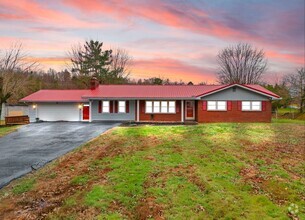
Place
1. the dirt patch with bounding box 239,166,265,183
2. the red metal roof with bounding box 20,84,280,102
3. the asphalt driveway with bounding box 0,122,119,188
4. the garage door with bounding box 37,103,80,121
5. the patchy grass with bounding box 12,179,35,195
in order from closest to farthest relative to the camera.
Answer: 1. the patchy grass with bounding box 12,179,35,195
2. the dirt patch with bounding box 239,166,265,183
3. the asphalt driveway with bounding box 0,122,119,188
4. the red metal roof with bounding box 20,84,280,102
5. the garage door with bounding box 37,103,80,121

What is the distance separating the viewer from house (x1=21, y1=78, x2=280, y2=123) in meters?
27.3

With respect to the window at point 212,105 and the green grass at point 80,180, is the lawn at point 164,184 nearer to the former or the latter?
the green grass at point 80,180

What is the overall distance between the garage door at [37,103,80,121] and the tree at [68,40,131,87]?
20.6 meters

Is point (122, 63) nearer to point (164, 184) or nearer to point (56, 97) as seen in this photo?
point (56, 97)

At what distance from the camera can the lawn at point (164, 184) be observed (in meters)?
7.00

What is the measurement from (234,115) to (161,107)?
289 inches

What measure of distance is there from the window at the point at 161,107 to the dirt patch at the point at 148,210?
69.6ft

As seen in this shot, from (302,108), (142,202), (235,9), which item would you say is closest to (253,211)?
(142,202)

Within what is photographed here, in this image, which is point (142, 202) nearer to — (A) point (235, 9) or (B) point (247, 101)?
(A) point (235, 9)

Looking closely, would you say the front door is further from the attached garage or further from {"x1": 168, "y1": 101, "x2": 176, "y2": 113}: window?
the attached garage

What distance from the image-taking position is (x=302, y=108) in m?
44.4

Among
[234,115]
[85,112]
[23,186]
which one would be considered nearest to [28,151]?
[23,186]

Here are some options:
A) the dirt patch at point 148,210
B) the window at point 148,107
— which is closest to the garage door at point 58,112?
the window at point 148,107

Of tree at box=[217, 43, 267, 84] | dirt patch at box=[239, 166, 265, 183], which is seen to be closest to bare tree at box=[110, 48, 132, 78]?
tree at box=[217, 43, 267, 84]
